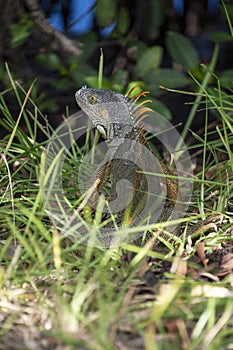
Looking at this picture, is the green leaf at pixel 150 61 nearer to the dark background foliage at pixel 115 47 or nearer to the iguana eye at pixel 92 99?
the dark background foliage at pixel 115 47

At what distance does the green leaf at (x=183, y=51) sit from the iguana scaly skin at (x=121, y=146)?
0.97m

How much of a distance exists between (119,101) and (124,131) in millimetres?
102

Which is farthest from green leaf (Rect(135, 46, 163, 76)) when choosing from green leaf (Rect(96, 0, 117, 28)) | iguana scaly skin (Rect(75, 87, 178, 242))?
iguana scaly skin (Rect(75, 87, 178, 242))

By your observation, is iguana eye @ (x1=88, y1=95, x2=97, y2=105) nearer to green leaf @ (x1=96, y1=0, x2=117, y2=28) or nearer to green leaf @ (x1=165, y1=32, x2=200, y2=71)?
green leaf @ (x1=165, y1=32, x2=200, y2=71)

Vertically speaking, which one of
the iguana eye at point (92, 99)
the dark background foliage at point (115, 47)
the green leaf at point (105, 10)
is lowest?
the dark background foliage at point (115, 47)

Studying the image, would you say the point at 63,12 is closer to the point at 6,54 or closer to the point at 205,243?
the point at 6,54

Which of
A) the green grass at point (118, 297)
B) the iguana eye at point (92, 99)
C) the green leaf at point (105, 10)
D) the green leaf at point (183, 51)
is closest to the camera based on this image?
the green grass at point (118, 297)

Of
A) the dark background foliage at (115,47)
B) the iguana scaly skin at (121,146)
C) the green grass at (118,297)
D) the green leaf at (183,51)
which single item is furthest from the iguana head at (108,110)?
the green leaf at (183,51)

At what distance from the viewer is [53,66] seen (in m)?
3.48

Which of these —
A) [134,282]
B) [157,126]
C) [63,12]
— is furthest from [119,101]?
[63,12]

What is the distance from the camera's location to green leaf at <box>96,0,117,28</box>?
3.38 metres

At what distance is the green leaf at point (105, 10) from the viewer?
3.38 m

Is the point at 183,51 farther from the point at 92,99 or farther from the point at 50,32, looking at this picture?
the point at 92,99

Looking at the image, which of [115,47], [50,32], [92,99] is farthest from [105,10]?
[92,99]
